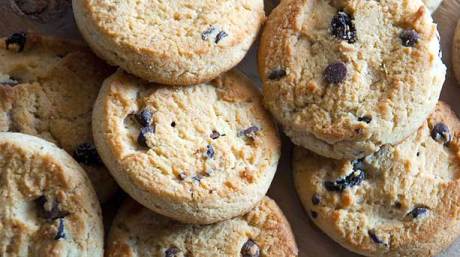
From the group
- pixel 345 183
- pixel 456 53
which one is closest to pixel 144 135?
pixel 345 183

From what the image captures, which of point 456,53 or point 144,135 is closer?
point 144,135

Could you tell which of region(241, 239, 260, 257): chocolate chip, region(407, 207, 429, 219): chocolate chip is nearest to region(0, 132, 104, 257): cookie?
region(241, 239, 260, 257): chocolate chip

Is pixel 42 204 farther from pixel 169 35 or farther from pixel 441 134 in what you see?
pixel 441 134

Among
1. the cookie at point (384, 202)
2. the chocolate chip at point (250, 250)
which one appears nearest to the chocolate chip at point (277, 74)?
the cookie at point (384, 202)

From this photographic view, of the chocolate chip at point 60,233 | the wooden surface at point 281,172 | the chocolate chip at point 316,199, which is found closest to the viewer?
the chocolate chip at point 60,233

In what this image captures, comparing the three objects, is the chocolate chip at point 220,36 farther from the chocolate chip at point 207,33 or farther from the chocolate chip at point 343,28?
the chocolate chip at point 343,28

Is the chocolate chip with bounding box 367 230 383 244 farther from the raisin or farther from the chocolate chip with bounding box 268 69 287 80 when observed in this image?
the raisin

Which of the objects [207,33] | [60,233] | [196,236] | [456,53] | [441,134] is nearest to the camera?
[60,233]
